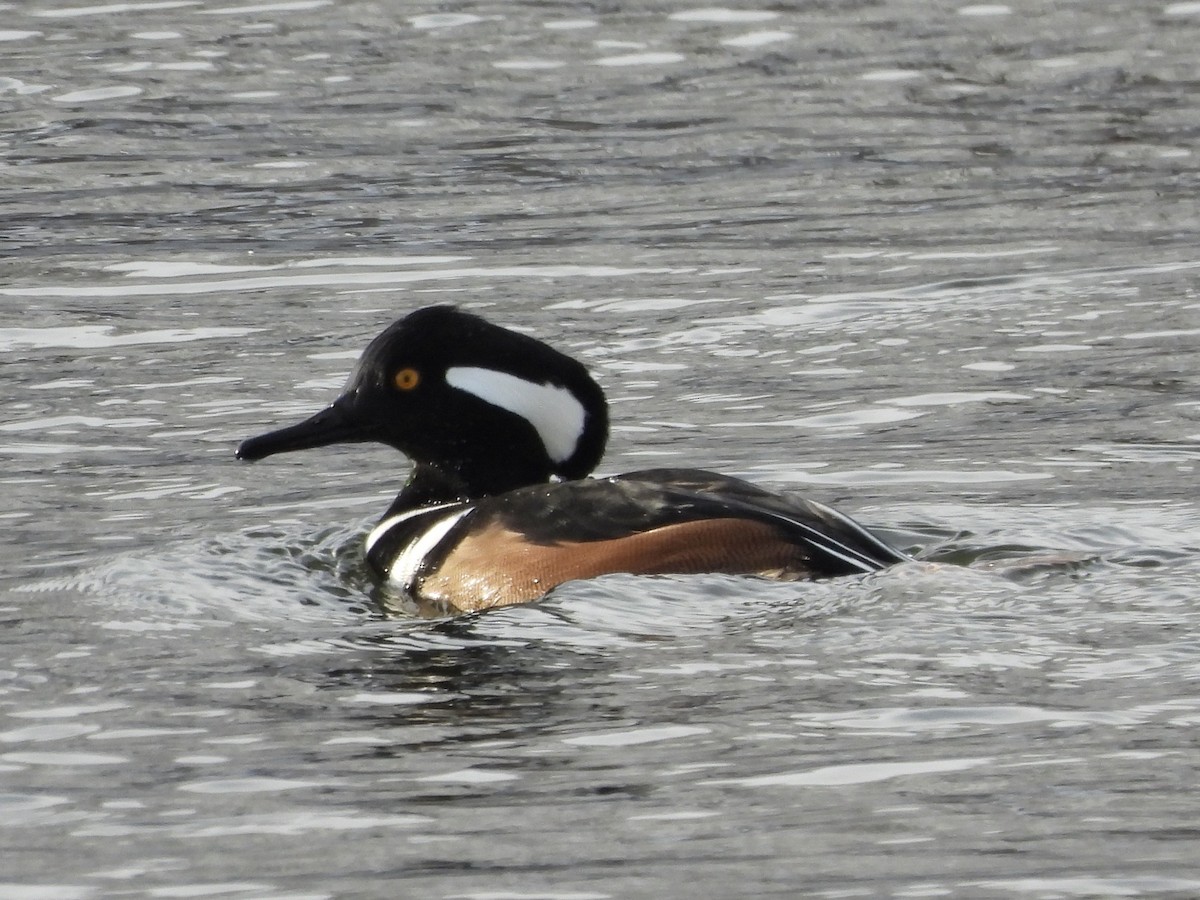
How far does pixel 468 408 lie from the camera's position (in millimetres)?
7938

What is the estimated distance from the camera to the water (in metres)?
5.25

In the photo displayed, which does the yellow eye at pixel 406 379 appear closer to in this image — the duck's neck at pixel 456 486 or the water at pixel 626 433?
the duck's neck at pixel 456 486

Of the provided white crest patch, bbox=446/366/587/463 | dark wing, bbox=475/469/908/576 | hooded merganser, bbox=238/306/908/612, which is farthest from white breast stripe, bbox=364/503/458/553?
dark wing, bbox=475/469/908/576

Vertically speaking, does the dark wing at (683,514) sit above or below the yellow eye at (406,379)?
below

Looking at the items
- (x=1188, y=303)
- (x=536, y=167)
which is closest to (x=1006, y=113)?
(x=536, y=167)

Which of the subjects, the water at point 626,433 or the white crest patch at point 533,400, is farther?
the white crest patch at point 533,400

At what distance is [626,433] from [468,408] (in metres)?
1.53

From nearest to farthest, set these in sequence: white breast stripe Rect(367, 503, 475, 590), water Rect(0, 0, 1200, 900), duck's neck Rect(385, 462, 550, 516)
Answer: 1. water Rect(0, 0, 1200, 900)
2. white breast stripe Rect(367, 503, 475, 590)
3. duck's neck Rect(385, 462, 550, 516)

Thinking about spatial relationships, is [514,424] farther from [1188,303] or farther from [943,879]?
[1188,303]

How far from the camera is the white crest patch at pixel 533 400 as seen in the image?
781 cm

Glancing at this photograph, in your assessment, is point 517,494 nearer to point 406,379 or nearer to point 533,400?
point 533,400

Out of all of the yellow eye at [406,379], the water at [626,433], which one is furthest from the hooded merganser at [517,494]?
the water at [626,433]

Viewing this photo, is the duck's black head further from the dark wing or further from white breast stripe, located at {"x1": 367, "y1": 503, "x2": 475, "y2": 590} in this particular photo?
the dark wing

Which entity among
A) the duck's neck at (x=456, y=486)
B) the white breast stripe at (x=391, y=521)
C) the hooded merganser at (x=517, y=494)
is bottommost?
the white breast stripe at (x=391, y=521)
